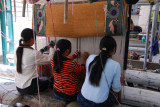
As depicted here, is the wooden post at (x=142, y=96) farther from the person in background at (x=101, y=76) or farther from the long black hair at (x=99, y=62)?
the long black hair at (x=99, y=62)

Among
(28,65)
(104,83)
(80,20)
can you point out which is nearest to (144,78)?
(104,83)

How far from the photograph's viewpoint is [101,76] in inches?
45.8

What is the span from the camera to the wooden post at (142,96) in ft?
5.29

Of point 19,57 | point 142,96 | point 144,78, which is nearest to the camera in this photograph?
point 19,57

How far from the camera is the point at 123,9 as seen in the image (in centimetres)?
153

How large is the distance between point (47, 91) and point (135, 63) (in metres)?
2.12

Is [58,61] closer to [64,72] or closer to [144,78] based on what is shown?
[64,72]

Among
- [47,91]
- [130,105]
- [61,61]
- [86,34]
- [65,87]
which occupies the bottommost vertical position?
[130,105]

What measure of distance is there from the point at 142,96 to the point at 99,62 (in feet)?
3.01

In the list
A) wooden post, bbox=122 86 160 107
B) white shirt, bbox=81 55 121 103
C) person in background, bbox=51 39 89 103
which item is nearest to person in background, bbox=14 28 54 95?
person in background, bbox=51 39 89 103

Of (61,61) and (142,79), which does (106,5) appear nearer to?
(61,61)

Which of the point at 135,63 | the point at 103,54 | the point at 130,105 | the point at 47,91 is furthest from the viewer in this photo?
the point at 135,63

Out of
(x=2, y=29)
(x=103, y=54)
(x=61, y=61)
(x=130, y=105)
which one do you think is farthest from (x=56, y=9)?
(x=2, y=29)

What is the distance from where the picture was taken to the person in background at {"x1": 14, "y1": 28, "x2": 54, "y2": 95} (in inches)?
60.6
